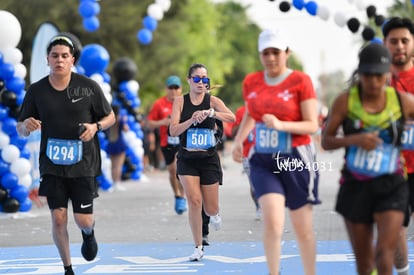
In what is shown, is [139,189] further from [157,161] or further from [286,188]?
[286,188]

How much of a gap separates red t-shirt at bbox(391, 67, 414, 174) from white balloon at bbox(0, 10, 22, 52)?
8.76 m

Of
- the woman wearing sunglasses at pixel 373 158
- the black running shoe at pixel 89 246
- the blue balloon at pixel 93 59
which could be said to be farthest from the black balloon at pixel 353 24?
the woman wearing sunglasses at pixel 373 158

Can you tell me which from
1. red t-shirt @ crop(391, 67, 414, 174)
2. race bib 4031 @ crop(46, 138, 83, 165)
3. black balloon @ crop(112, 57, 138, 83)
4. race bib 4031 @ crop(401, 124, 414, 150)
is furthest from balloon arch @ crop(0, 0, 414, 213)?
race bib 4031 @ crop(401, 124, 414, 150)

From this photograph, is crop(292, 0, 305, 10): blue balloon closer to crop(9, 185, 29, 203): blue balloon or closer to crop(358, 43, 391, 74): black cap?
crop(9, 185, 29, 203): blue balloon

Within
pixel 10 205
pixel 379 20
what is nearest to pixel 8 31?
pixel 10 205

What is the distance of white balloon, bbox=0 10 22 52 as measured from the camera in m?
14.8

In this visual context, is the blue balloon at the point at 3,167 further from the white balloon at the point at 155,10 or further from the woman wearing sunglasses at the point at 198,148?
the white balloon at the point at 155,10

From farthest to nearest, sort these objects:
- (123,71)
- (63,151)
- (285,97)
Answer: (123,71), (63,151), (285,97)

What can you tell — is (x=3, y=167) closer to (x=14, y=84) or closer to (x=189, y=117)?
(x=14, y=84)

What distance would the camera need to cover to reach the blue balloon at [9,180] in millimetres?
15172

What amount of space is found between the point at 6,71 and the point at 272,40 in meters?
8.60

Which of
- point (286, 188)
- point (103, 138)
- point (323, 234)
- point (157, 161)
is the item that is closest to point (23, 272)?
point (286, 188)

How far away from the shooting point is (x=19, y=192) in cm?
1526

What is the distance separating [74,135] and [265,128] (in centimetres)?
185
